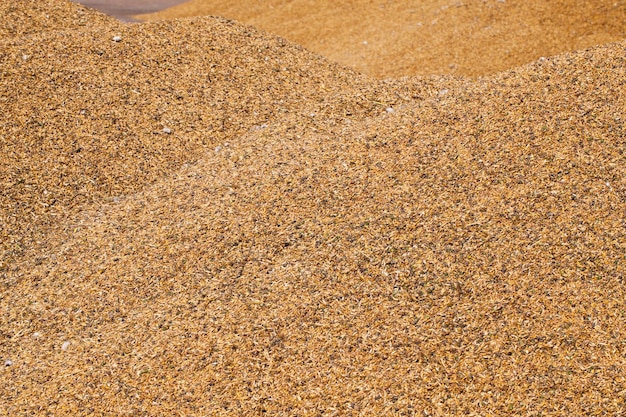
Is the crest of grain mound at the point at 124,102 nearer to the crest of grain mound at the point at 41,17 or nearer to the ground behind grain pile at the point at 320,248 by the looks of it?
the ground behind grain pile at the point at 320,248

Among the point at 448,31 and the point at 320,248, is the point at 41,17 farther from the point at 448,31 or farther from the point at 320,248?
the point at 448,31

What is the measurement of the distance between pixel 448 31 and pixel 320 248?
5781mm

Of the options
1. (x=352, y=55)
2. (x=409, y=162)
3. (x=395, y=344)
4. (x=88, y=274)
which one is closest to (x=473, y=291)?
(x=395, y=344)

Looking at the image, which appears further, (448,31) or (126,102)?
(448,31)

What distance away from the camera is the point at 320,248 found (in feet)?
10.2

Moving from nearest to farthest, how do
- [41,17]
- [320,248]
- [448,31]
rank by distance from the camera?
[320,248] → [41,17] → [448,31]

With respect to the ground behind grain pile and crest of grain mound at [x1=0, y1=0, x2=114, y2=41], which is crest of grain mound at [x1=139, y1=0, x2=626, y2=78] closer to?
the ground behind grain pile

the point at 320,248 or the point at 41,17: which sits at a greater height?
the point at 41,17

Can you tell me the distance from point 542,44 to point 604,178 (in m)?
4.72

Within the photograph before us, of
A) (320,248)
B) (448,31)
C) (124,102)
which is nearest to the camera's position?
(320,248)

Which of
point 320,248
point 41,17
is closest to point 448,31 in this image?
point 41,17

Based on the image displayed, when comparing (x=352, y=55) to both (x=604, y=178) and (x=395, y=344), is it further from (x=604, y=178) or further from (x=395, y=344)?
(x=395, y=344)

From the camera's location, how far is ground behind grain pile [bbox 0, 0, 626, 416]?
2572 millimetres

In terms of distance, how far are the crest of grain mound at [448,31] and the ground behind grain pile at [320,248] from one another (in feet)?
8.66
